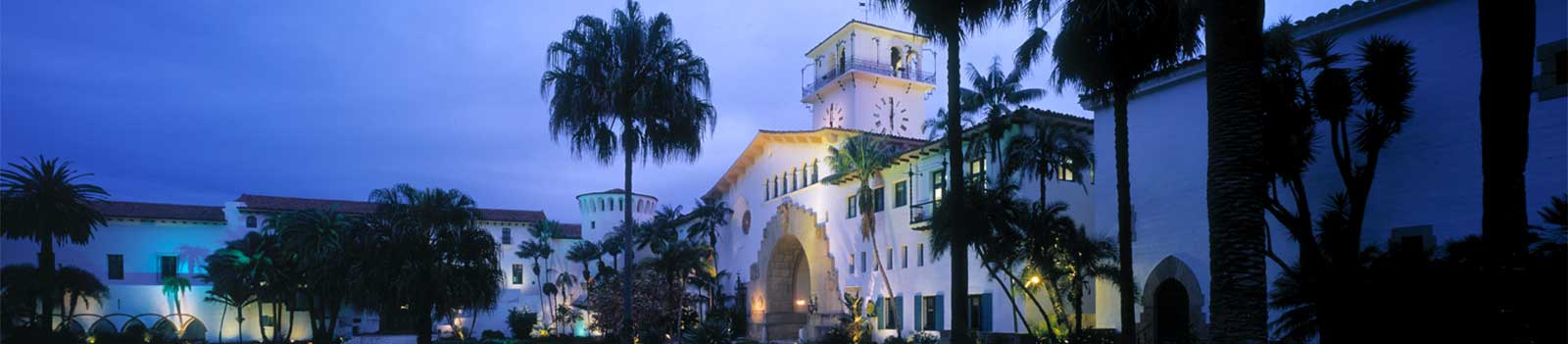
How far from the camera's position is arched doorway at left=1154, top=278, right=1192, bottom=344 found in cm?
2083

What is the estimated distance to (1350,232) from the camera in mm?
15367

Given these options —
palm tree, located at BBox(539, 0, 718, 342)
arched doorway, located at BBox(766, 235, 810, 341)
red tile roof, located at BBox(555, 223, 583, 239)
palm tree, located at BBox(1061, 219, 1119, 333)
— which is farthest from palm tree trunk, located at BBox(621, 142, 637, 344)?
red tile roof, located at BBox(555, 223, 583, 239)

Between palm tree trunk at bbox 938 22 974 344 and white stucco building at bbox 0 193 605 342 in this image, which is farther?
white stucco building at bbox 0 193 605 342

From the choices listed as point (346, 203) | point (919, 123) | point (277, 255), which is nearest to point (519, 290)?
point (346, 203)

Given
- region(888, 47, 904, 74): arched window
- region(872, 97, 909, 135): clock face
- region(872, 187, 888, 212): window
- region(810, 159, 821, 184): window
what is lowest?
region(872, 187, 888, 212): window

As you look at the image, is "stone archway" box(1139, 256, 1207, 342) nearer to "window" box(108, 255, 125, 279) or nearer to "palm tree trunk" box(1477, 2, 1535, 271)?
"palm tree trunk" box(1477, 2, 1535, 271)

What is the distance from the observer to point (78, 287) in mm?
46562

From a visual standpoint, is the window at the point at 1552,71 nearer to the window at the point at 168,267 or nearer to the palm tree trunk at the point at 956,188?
the palm tree trunk at the point at 956,188

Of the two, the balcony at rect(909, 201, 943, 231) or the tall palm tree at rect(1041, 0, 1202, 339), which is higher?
the tall palm tree at rect(1041, 0, 1202, 339)

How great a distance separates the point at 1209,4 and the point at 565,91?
58.9 feet

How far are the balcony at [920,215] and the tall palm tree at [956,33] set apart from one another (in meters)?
15.5

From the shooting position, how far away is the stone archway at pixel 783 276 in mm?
45156

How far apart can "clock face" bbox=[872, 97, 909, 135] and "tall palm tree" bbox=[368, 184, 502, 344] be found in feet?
80.2

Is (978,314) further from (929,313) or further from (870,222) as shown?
(870,222)
